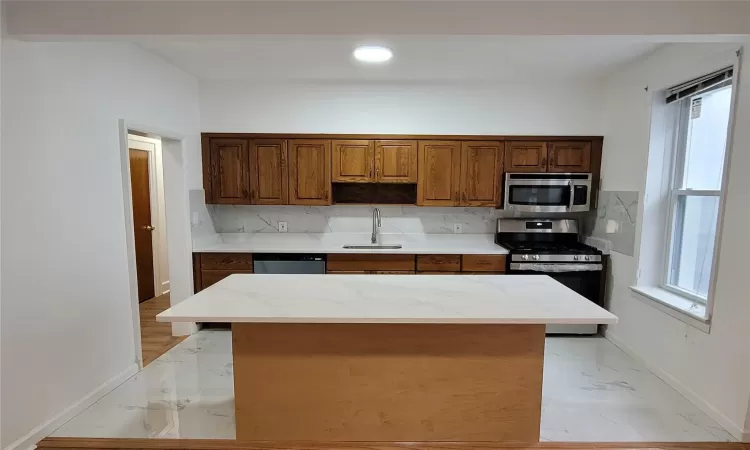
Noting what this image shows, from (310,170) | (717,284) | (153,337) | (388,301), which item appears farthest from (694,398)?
(153,337)

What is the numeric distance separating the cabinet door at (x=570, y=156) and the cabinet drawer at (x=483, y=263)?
109 centimetres

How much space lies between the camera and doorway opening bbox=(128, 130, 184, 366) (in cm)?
440

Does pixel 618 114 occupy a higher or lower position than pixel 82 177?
higher

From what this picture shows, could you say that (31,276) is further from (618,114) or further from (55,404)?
(618,114)

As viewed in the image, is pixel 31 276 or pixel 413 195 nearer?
pixel 31 276

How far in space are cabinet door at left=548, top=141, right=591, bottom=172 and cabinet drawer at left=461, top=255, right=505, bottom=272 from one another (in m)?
1.09

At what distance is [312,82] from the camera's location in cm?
383

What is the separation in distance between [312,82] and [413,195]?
157 centimetres

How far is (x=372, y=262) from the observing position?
3.70 m

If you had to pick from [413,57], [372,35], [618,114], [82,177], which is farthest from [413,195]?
[82,177]

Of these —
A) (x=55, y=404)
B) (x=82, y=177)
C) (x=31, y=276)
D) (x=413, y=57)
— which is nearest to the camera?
(x=31, y=276)

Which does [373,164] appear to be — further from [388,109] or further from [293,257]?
[293,257]

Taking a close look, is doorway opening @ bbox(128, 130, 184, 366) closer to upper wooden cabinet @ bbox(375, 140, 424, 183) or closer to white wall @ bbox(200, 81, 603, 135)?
white wall @ bbox(200, 81, 603, 135)

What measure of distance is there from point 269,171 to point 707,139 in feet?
11.9
